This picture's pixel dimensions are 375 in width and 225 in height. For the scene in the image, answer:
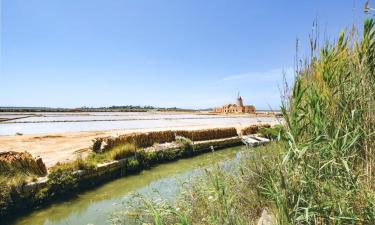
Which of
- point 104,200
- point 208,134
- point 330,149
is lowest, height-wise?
point 104,200

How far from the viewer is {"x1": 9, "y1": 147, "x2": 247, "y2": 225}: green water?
523 cm

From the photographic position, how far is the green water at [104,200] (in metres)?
5.23

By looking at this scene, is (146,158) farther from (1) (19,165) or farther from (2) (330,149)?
(2) (330,149)

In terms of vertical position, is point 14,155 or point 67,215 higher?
point 14,155

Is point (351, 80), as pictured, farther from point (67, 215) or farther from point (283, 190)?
point (67, 215)

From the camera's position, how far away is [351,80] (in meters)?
2.64

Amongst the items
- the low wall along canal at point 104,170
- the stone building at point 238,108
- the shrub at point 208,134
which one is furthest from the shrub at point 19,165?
the stone building at point 238,108

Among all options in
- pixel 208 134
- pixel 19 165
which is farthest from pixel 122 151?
pixel 208 134

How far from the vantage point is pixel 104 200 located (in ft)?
20.8

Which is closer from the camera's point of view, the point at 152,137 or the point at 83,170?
the point at 83,170

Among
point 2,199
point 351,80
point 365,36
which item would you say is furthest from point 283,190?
point 2,199

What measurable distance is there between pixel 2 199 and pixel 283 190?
522 cm

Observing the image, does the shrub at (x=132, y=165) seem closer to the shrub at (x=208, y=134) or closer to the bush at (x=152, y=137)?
the bush at (x=152, y=137)

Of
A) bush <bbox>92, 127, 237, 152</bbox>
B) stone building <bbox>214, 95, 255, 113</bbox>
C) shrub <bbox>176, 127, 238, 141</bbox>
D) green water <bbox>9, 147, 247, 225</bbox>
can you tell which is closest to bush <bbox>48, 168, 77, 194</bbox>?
green water <bbox>9, 147, 247, 225</bbox>
